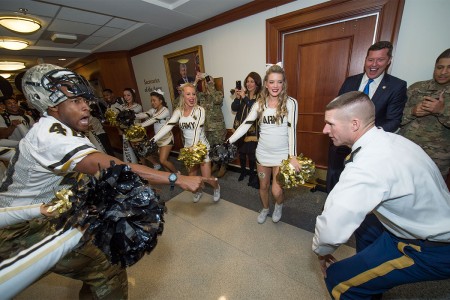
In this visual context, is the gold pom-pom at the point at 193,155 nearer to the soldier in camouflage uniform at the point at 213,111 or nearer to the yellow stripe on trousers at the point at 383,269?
the soldier in camouflage uniform at the point at 213,111

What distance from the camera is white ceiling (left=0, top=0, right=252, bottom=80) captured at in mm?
3115

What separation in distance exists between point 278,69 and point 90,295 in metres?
2.97

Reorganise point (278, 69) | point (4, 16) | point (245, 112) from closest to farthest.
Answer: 1. point (278, 69)
2. point (4, 16)
3. point (245, 112)

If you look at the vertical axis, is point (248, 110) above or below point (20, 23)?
below

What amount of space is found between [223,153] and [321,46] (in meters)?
2.49

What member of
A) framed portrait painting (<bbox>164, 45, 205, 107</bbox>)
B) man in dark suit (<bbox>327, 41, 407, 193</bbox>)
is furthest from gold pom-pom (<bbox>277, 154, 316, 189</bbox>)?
framed portrait painting (<bbox>164, 45, 205, 107</bbox>)

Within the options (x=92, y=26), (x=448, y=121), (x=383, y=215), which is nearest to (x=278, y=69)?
(x=383, y=215)

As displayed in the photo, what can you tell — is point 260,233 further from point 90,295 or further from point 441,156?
point 441,156

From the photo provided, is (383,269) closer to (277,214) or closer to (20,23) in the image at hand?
(277,214)

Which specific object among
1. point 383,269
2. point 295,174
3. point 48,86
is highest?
point 48,86

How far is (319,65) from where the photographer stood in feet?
10.5

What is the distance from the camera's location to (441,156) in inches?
90.3

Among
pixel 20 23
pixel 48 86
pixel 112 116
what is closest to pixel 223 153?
pixel 48 86

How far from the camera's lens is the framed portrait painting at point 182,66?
182 inches
